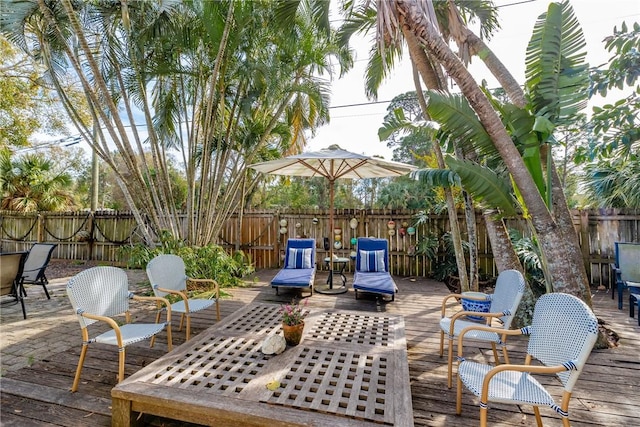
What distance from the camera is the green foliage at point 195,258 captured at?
18.0 feet

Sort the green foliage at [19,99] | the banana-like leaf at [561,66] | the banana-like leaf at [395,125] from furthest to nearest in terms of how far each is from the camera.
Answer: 1. the green foliage at [19,99]
2. the banana-like leaf at [395,125]
3. the banana-like leaf at [561,66]

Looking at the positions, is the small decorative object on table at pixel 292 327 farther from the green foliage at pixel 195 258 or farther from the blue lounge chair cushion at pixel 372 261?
the green foliage at pixel 195 258

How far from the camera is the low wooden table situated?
1585 millimetres

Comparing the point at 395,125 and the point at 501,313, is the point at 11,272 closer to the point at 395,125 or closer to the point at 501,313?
the point at 395,125

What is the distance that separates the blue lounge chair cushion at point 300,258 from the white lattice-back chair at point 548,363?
13.5 ft

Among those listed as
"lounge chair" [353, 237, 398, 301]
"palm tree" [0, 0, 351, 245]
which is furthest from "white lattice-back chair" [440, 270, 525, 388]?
"palm tree" [0, 0, 351, 245]

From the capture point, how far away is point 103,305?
2697 mm

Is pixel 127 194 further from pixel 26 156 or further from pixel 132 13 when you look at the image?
pixel 26 156

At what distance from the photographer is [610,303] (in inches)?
194

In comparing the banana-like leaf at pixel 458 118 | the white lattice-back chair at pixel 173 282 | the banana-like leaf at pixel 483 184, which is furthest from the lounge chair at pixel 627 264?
the white lattice-back chair at pixel 173 282

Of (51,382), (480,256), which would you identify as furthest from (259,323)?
(480,256)

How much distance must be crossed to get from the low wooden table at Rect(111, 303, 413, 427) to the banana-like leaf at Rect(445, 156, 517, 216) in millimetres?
1893

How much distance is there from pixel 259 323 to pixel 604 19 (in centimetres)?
1109

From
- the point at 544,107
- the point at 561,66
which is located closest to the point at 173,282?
the point at 544,107
